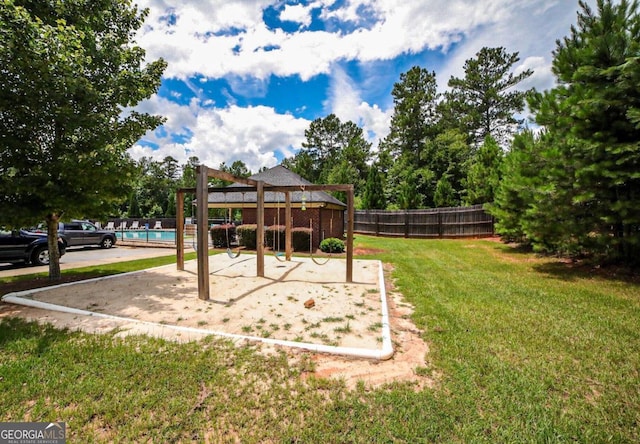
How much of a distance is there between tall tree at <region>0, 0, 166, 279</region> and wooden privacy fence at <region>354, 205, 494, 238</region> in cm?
1740

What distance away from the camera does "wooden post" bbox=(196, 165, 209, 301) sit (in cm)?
519

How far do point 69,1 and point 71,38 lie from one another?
1766 mm

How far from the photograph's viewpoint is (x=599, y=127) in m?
6.75

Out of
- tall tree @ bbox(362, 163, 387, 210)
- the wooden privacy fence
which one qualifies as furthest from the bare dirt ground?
tall tree @ bbox(362, 163, 387, 210)

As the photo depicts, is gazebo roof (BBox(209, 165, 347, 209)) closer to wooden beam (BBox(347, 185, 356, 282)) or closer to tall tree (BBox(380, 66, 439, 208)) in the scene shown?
wooden beam (BBox(347, 185, 356, 282))

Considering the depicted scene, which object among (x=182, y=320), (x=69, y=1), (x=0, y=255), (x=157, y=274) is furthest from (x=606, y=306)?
(x=0, y=255)

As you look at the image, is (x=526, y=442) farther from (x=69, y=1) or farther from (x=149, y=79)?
(x=69, y=1)

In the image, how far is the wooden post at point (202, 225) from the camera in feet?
17.0

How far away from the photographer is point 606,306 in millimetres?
4898

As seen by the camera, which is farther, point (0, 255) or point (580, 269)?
point (0, 255)

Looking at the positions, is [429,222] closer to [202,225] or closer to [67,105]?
[202,225]

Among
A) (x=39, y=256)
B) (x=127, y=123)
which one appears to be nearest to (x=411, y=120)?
(x=127, y=123)

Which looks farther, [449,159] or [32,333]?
[449,159]

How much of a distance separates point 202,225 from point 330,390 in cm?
383
